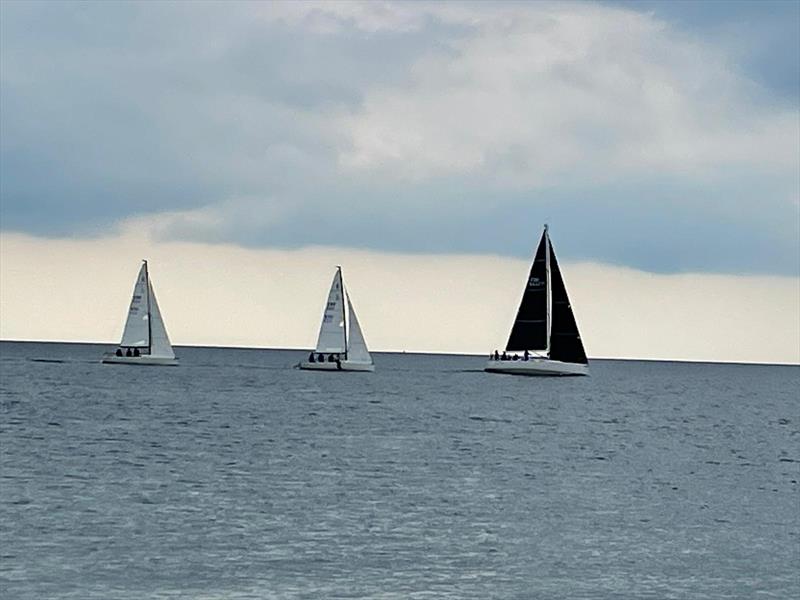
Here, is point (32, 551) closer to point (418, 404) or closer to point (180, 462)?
point (180, 462)

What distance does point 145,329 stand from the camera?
528 feet

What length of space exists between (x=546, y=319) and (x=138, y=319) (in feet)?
152

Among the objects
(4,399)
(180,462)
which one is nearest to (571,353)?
(4,399)

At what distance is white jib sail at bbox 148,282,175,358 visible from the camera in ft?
525

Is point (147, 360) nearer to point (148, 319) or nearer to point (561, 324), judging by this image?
point (148, 319)

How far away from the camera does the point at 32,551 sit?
38.2m

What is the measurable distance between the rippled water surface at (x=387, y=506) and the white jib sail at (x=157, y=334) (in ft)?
184

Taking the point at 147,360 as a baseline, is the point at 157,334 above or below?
above

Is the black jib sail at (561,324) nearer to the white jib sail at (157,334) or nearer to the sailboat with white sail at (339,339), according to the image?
the sailboat with white sail at (339,339)

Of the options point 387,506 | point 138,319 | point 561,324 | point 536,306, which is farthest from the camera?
point 138,319

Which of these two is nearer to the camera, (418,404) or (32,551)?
(32,551)

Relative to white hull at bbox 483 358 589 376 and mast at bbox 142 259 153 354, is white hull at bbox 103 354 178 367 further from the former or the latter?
white hull at bbox 483 358 589 376

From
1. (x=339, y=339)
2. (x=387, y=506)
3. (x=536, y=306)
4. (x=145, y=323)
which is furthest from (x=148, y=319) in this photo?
(x=387, y=506)

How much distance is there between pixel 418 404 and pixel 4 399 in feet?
108
